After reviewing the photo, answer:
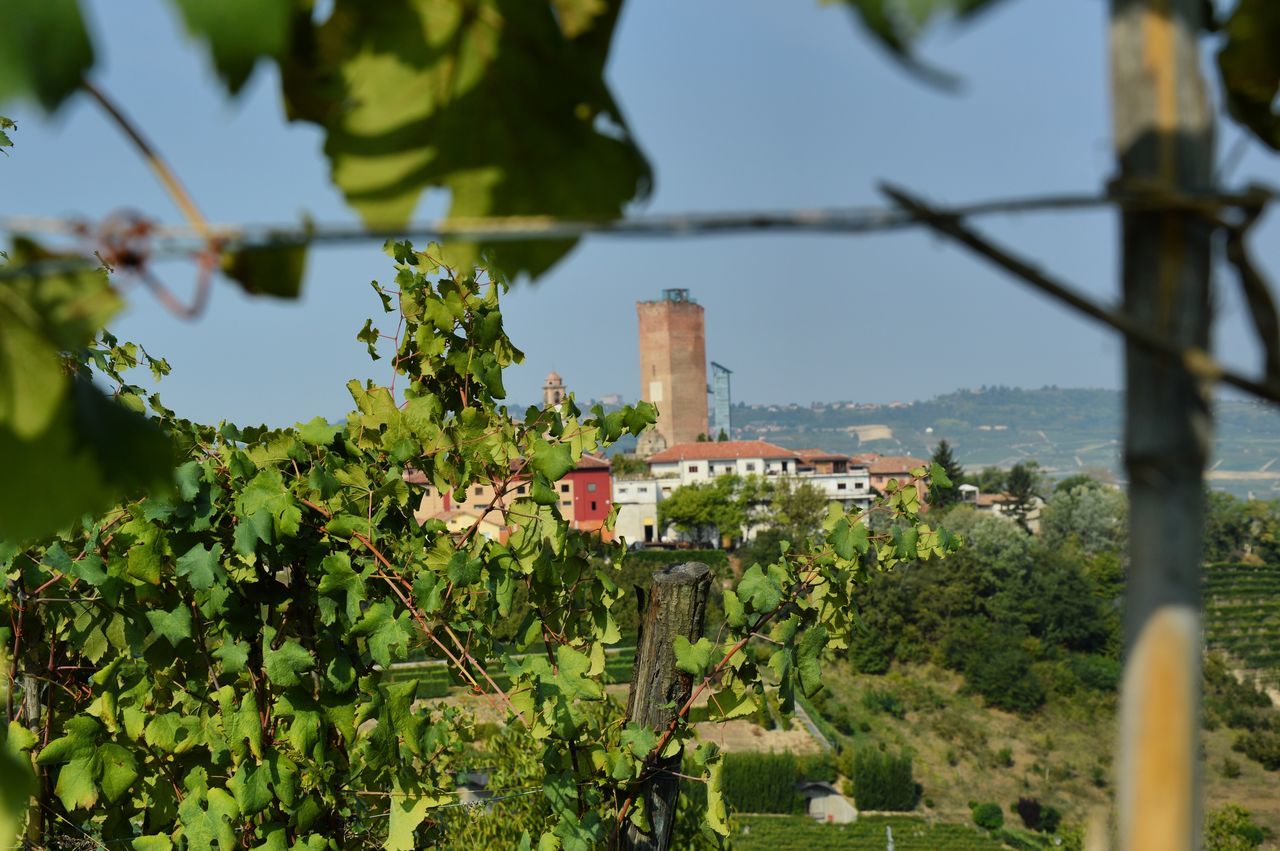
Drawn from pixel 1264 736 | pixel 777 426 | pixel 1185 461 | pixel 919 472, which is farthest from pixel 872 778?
pixel 777 426

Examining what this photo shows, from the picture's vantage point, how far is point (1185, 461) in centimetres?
25

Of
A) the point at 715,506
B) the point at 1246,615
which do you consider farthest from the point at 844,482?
the point at 1246,615

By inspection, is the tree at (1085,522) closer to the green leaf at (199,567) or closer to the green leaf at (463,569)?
the green leaf at (463,569)

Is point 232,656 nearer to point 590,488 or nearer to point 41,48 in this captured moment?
point 41,48

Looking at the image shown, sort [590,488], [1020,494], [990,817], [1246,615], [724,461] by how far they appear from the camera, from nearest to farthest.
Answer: [990,817]
[1246,615]
[590,488]
[1020,494]
[724,461]

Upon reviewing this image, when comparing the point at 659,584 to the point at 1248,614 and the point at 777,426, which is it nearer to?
the point at 1248,614

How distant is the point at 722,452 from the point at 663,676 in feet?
130

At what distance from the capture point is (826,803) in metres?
20.7

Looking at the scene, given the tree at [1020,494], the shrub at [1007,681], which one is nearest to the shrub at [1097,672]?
the shrub at [1007,681]

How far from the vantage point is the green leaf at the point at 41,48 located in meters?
0.25

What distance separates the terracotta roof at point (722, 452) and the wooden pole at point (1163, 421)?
4047cm

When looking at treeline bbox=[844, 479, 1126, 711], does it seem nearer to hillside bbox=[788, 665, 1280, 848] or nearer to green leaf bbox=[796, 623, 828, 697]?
hillside bbox=[788, 665, 1280, 848]

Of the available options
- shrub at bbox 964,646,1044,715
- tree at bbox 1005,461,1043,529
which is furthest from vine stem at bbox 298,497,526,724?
tree at bbox 1005,461,1043,529

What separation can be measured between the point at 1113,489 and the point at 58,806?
44.1m
